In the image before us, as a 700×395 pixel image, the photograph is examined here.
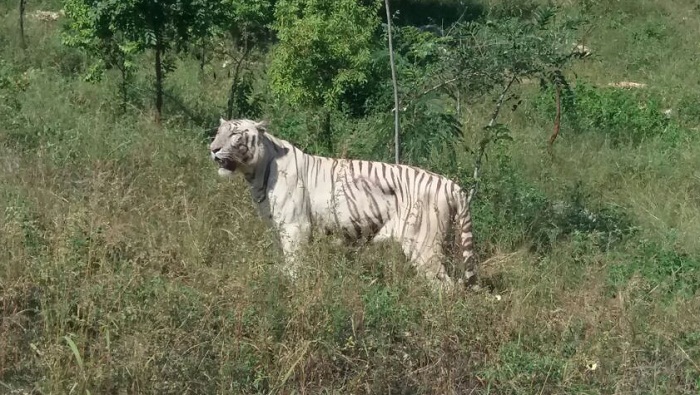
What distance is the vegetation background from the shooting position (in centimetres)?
396

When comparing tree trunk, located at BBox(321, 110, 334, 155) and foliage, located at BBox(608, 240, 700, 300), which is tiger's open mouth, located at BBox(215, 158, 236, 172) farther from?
tree trunk, located at BBox(321, 110, 334, 155)

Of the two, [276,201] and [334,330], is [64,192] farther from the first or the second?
[334,330]

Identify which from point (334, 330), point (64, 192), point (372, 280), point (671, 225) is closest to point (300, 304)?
point (334, 330)

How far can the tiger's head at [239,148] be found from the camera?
198 inches

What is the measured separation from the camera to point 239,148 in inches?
198

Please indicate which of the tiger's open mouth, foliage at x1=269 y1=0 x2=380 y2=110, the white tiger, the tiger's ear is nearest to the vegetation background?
foliage at x1=269 y1=0 x2=380 y2=110

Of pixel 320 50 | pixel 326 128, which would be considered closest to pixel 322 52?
pixel 320 50

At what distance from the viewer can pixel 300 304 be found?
13.6 feet

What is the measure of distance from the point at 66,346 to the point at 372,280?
5.10ft

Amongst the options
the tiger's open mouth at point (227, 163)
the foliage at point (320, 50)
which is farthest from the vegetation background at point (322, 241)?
the tiger's open mouth at point (227, 163)

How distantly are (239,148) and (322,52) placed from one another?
2.71 metres

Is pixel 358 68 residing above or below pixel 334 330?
above

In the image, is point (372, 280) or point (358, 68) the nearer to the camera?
point (372, 280)

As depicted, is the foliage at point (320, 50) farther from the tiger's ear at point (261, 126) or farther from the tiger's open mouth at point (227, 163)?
the tiger's open mouth at point (227, 163)
